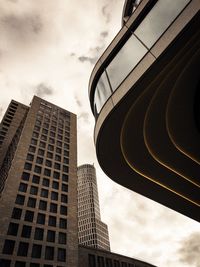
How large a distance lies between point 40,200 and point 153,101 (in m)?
35.7

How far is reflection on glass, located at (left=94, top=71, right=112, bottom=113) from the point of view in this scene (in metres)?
9.72

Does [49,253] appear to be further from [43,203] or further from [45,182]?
[45,182]

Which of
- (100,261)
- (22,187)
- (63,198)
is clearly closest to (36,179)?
(22,187)

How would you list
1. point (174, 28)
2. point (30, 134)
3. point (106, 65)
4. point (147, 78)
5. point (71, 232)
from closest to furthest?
point (174, 28)
point (147, 78)
point (106, 65)
point (71, 232)
point (30, 134)

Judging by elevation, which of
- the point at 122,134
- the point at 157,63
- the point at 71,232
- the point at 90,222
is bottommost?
the point at 157,63

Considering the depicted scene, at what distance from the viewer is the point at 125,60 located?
9.27m

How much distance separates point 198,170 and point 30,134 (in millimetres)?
43859

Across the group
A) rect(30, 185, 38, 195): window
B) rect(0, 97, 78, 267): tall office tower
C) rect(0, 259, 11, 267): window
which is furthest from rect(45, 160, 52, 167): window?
rect(0, 259, 11, 267): window

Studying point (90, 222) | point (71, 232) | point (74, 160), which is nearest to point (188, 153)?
point (71, 232)

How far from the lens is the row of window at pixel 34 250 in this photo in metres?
31.4

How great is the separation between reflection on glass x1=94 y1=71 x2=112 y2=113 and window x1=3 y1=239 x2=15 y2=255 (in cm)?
3068

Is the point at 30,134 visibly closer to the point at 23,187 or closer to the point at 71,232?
the point at 23,187

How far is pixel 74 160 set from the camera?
53.4 m

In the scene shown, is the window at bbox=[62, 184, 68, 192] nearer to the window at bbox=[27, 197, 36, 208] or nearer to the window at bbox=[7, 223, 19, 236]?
the window at bbox=[27, 197, 36, 208]
